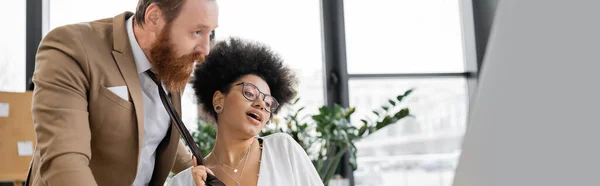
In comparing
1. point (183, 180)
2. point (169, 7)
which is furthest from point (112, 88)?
point (183, 180)

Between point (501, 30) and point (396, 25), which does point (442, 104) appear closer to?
point (396, 25)

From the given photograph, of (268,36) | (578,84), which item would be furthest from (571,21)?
(268,36)

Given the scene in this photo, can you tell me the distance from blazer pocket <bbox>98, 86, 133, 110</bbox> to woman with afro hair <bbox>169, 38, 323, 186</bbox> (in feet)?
1.01

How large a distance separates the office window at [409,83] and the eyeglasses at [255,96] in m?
2.87

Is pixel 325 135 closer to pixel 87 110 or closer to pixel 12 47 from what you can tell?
pixel 12 47

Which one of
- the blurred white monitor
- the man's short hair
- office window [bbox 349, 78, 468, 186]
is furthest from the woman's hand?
office window [bbox 349, 78, 468, 186]

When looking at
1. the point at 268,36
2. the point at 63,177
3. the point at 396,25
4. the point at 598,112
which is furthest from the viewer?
the point at 396,25

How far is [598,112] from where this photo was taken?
16cm

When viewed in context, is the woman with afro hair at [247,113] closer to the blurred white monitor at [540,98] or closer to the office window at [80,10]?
the blurred white monitor at [540,98]

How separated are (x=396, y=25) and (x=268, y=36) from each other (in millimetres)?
1082

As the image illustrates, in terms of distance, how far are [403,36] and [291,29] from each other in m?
0.95

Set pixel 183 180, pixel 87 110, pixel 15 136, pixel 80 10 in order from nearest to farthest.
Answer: pixel 87 110, pixel 183 180, pixel 15 136, pixel 80 10

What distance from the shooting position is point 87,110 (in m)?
1.43

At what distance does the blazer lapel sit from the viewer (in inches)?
57.6
